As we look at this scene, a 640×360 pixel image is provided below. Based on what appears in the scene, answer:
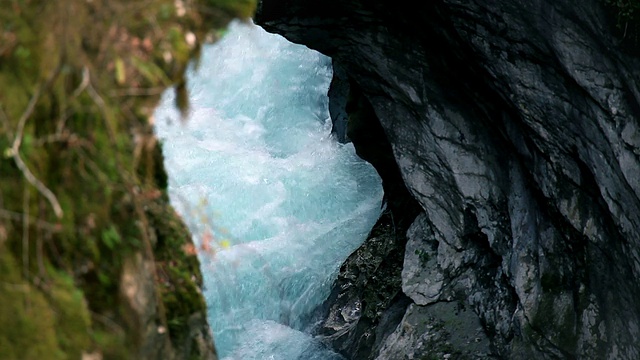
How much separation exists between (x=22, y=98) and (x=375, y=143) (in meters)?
8.75

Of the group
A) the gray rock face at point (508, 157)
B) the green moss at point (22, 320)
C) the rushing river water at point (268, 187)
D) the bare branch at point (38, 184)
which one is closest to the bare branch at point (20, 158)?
the bare branch at point (38, 184)

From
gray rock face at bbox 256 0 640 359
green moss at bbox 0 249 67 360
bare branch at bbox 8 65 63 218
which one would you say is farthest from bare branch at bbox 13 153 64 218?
gray rock face at bbox 256 0 640 359

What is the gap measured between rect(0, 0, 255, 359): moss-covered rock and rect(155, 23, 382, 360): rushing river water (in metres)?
5.65

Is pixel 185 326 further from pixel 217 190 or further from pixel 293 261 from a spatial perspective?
pixel 217 190

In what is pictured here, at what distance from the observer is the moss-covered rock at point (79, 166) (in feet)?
10.8

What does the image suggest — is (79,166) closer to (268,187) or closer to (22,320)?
(22,320)

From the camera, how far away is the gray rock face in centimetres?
723

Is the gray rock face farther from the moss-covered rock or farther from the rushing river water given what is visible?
the moss-covered rock

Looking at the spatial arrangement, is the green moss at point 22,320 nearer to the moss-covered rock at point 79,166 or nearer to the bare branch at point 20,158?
the moss-covered rock at point 79,166

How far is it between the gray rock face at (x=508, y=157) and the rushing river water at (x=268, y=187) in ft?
6.18

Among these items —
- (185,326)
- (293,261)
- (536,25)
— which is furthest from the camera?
(293,261)

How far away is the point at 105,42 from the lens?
3510 mm

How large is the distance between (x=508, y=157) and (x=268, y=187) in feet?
21.6

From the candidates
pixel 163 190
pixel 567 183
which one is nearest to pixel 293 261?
pixel 567 183
